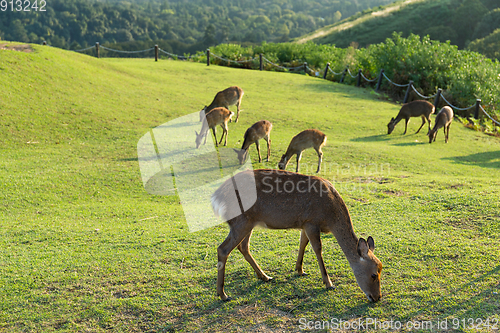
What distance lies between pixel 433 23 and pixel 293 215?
72668mm

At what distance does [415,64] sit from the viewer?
22.0 m

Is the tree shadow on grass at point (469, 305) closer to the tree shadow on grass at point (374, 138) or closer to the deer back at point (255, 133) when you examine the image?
the deer back at point (255, 133)

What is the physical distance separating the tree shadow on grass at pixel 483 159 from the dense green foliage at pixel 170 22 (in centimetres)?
5952

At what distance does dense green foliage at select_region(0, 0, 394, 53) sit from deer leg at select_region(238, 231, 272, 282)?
63.3 metres

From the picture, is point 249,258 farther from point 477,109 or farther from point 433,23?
point 433,23

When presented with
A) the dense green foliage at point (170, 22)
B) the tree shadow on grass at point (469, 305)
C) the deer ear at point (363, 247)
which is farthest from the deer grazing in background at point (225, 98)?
the dense green foliage at point (170, 22)

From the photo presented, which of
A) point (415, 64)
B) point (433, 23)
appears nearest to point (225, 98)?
point (415, 64)

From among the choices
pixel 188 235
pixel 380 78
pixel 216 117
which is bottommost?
pixel 188 235

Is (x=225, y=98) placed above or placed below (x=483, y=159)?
above

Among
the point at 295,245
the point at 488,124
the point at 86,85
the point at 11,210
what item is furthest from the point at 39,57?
the point at 488,124

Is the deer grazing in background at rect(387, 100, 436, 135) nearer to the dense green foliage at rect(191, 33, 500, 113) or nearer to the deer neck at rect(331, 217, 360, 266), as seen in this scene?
the dense green foliage at rect(191, 33, 500, 113)

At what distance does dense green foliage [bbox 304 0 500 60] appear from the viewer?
6006 cm

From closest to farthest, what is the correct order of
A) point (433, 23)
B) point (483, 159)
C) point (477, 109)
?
point (483, 159)
point (477, 109)
point (433, 23)

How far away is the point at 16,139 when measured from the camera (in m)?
11.9
